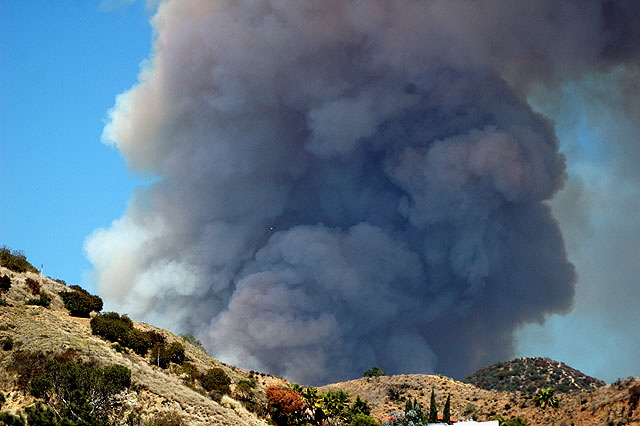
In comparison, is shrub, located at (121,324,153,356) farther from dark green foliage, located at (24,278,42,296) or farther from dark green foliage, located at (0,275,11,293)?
dark green foliage, located at (0,275,11,293)

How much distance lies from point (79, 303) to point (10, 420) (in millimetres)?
25091

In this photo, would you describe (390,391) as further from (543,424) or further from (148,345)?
(148,345)

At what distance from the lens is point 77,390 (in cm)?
3894

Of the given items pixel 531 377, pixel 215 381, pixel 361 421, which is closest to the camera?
pixel 215 381

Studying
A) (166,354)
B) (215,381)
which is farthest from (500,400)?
(166,354)

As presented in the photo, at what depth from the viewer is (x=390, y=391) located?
86.0 metres

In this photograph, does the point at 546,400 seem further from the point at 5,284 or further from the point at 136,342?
the point at 5,284

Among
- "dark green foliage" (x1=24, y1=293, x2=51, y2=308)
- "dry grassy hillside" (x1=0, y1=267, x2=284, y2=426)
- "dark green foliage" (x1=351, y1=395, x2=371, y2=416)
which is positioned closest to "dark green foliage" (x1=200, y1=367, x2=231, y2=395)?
"dry grassy hillside" (x1=0, y1=267, x2=284, y2=426)

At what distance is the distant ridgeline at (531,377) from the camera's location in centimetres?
10294

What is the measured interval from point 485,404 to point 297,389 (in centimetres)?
2611

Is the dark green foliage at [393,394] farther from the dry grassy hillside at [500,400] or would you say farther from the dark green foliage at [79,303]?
the dark green foliage at [79,303]

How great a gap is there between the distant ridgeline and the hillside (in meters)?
27.6

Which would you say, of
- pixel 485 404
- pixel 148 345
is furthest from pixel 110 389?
pixel 485 404

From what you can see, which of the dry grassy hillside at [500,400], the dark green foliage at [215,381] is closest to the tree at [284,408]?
the dark green foliage at [215,381]
